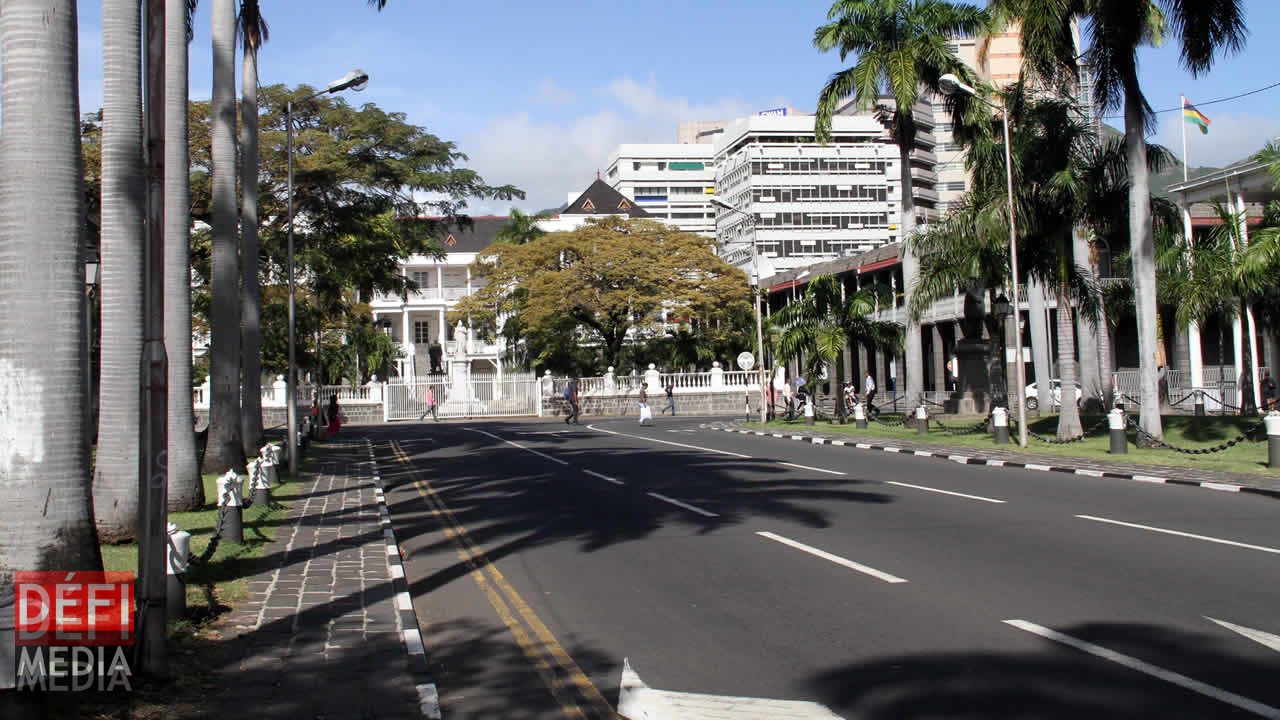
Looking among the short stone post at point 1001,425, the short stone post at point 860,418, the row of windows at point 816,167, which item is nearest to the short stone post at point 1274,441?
the short stone post at point 1001,425

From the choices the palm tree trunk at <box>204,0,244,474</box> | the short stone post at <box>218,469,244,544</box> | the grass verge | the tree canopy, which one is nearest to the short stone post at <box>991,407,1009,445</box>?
the palm tree trunk at <box>204,0,244,474</box>

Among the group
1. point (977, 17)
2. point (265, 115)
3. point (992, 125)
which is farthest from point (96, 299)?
point (977, 17)

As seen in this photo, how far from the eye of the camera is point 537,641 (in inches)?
306

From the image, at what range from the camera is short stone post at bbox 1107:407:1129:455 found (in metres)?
22.3

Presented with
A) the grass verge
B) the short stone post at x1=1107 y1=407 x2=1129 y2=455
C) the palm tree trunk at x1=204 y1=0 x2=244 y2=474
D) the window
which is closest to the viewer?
the grass verge

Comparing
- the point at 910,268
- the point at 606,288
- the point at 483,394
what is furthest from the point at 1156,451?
the point at 483,394

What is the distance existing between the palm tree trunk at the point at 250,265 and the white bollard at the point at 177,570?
14.4 metres

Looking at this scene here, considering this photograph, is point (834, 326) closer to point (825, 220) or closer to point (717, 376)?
point (717, 376)

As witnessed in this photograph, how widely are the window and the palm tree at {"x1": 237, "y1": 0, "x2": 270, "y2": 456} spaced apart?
2220 inches

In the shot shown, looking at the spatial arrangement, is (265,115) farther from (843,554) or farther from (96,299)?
(843,554)

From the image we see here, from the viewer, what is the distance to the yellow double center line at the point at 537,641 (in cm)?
625

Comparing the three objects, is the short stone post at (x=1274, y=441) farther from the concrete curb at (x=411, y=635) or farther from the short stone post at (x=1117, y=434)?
the concrete curb at (x=411, y=635)

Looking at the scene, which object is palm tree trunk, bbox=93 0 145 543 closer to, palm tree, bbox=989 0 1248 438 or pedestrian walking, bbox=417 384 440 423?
palm tree, bbox=989 0 1248 438

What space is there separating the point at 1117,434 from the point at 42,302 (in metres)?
20.6
